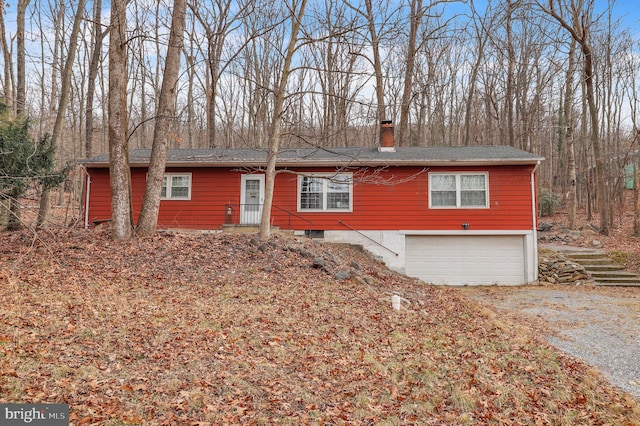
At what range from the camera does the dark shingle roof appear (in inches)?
507

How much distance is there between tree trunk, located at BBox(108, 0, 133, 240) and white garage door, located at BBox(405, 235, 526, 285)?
27.9ft

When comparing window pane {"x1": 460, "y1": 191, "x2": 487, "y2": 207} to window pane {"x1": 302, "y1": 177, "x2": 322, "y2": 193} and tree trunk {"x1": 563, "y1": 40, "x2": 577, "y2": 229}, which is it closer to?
window pane {"x1": 302, "y1": 177, "x2": 322, "y2": 193}

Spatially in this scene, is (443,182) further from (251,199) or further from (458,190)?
(251,199)

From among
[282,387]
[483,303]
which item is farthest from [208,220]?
[282,387]

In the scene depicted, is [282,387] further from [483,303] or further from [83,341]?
[483,303]

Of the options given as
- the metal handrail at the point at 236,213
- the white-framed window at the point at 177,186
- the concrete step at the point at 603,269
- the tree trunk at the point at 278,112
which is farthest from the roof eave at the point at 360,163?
the concrete step at the point at 603,269

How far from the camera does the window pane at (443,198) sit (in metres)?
13.5

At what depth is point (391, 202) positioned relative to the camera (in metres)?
13.7

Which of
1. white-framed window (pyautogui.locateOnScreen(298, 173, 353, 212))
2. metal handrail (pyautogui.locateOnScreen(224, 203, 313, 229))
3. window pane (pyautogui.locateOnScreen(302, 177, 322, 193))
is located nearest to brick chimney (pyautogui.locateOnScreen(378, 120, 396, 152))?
white-framed window (pyautogui.locateOnScreen(298, 173, 353, 212))

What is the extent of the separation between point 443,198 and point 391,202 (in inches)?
65.2

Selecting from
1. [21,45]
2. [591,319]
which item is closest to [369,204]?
[591,319]

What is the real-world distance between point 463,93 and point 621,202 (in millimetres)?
11252

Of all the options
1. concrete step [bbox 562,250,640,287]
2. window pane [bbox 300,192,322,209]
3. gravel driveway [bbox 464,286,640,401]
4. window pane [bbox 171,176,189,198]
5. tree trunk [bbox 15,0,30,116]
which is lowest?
gravel driveway [bbox 464,286,640,401]

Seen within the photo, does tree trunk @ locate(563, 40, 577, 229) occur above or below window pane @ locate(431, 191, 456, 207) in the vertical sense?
above
